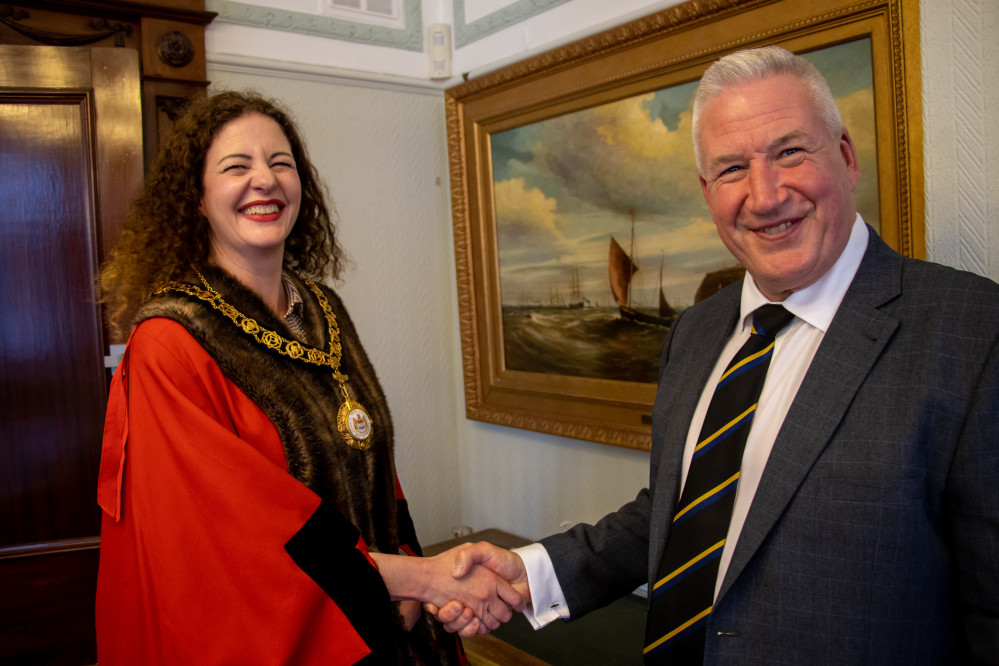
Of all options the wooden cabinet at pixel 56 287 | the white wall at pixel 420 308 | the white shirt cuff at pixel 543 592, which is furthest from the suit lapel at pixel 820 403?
the wooden cabinet at pixel 56 287

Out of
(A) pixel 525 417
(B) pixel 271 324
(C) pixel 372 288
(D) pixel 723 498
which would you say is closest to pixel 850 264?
(D) pixel 723 498

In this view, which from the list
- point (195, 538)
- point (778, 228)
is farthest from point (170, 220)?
point (778, 228)

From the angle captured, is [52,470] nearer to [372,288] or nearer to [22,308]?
[22,308]

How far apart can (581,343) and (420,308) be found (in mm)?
1011

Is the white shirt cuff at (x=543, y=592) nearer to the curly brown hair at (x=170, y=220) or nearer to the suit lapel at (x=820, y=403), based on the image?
the suit lapel at (x=820, y=403)

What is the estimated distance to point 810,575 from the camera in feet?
4.07

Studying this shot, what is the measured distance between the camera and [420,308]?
12.4ft

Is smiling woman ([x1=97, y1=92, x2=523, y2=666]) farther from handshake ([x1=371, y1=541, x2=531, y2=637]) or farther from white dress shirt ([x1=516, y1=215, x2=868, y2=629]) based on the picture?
white dress shirt ([x1=516, y1=215, x2=868, y2=629])

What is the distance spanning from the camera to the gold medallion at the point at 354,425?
76.5 inches

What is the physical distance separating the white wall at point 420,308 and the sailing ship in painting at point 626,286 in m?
0.55

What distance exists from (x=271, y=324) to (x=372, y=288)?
172 cm

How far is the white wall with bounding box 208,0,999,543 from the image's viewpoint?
3.24 m

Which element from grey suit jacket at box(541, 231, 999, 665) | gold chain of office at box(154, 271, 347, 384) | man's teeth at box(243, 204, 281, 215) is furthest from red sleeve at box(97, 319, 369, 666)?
grey suit jacket at box(541, 231, 999, 665)

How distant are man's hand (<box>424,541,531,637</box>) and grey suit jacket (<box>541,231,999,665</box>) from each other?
676mm
